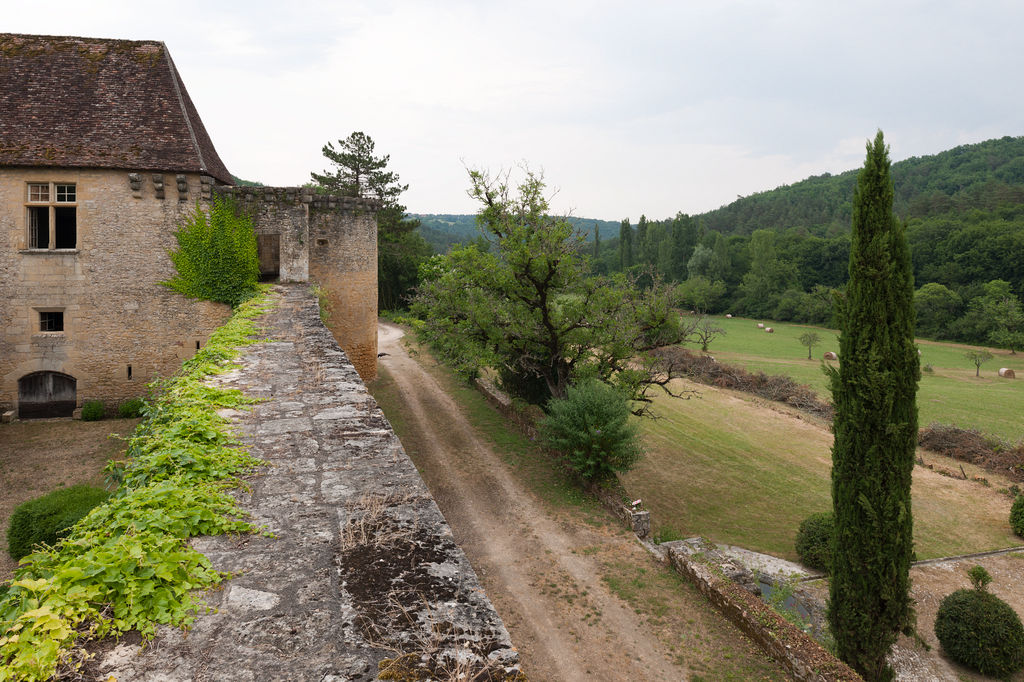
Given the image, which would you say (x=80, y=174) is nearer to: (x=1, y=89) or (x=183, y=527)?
(x=1, y=89)

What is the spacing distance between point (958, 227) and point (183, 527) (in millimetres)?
83637

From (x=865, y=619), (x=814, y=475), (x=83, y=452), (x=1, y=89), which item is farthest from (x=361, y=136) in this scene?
(x=865, y=619)

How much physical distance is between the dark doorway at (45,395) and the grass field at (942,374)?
25.6 meters

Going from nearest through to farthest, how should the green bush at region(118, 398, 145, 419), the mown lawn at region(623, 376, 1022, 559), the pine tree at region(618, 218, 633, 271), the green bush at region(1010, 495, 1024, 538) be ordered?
the mown lawn at region(623, 376, 1022, 559) → the green bush at region(1010, 495, 1024, 538) → the green bush at region(118, 398, 145, 419) → the pine tree at region(618, 218, 633, 271)

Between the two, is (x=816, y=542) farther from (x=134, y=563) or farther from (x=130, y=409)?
(x=130, y=409)

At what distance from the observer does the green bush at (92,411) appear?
680 inches

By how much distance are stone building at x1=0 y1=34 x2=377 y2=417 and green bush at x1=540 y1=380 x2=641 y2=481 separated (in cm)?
1029

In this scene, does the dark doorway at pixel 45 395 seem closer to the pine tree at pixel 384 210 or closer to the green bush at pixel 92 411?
the green bush at pixel 92 411

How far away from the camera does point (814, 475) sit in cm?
2020

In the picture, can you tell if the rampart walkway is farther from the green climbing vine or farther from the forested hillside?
the forested hillside

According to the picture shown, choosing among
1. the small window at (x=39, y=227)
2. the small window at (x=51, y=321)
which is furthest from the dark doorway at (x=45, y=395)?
the small window at (x=39, y=227)

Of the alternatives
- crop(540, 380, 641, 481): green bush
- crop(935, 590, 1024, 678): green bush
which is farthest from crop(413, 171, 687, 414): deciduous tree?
crop(935, 590, 1024, 678): green bush

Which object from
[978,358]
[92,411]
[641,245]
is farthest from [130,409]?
[641,245]

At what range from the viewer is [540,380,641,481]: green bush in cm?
1379
